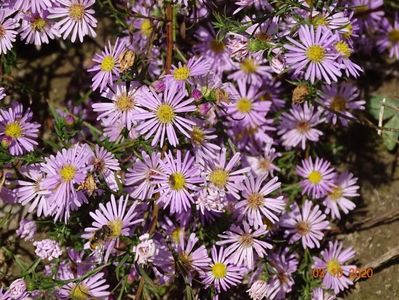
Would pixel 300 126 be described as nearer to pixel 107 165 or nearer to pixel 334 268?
pixel 334 268

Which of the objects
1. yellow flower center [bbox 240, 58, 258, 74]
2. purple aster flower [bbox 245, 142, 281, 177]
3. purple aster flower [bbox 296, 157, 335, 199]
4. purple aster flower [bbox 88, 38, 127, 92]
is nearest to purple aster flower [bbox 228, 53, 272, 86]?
yellow flower center [bbox 240, 58, 258, 74]

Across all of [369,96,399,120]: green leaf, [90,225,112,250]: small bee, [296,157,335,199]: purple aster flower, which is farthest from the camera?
[369,96,399,120]: green leaf

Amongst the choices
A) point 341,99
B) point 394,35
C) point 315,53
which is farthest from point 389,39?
point 315,53

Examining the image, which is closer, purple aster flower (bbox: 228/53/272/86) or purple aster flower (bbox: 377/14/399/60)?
purple aster flower (bbox: 228/53/272/86)

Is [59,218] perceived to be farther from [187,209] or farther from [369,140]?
[369,140]

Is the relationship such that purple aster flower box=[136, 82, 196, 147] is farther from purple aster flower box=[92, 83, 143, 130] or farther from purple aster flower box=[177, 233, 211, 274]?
purple aster flower box=[177, 233, 211, 274]
